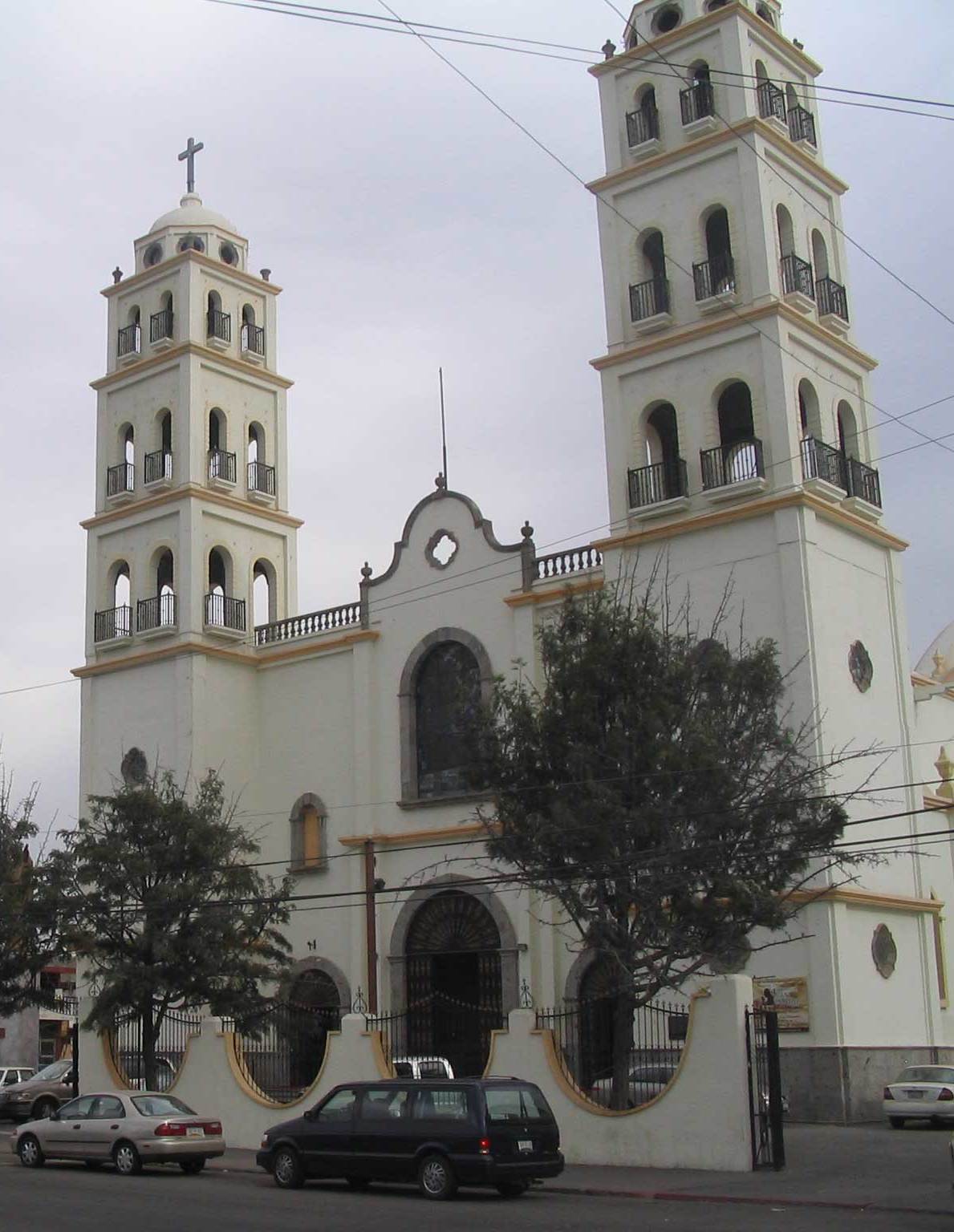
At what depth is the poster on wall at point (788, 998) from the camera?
2800cm

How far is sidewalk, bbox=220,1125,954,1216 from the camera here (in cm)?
1805

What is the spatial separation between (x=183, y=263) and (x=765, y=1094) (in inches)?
1112

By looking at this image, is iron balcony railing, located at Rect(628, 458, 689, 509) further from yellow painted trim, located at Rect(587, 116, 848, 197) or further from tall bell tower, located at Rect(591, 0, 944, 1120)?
yellow painted trim, located at Rect(587, 116, 848, 197)

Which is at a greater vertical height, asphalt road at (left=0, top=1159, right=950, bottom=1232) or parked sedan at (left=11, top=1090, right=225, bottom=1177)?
parked sedan at (left=11, top=1090, right=225, bottom=1177)

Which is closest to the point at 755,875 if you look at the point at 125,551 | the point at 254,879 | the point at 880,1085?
the point at 880,1085

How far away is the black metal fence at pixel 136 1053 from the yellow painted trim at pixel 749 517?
12.4 m

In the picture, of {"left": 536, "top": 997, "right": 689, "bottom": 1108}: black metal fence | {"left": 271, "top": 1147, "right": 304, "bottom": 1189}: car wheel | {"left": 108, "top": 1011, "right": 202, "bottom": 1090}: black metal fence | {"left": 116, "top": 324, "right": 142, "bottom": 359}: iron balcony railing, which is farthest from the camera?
{"left": 116, "top": 324, "right": 142, "bottom": 359}: iron balcony railing

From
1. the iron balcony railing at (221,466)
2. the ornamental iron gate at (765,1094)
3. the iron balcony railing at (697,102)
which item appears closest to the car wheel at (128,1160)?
the ornamental iron gate at (765,1094)

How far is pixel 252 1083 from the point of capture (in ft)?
92.2

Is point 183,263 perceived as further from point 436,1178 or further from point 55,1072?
point 436,1178

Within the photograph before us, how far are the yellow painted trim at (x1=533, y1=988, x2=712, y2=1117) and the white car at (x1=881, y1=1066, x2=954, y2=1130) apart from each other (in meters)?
6.16

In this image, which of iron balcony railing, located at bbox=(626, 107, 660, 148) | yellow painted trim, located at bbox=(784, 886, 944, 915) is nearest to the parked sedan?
yellow painted trim, located at bbox=(784, 886, 944, 915)

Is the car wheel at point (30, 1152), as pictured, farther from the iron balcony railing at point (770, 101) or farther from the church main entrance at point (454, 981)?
the iron balcony railing at point (770, 101)

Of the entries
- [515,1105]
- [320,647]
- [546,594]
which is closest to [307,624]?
[320,647]
